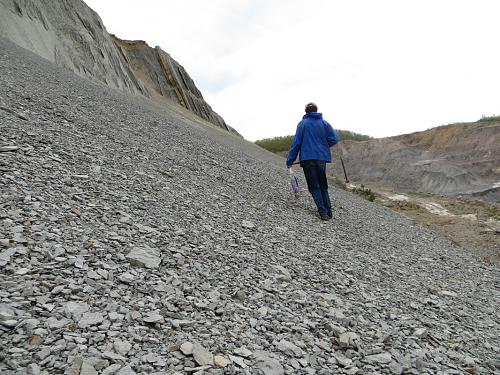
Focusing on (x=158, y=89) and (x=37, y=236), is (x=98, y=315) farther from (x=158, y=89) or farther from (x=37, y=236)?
(x=158, y=89)

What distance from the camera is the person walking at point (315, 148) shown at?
8.80 metres

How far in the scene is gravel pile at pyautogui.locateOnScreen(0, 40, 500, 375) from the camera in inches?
118

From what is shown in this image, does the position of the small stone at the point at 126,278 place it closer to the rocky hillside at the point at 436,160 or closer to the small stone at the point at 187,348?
the small stone at the point at 187,348

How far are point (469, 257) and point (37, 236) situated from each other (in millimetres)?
10181

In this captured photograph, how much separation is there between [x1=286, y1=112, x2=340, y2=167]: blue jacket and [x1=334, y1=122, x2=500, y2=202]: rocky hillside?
890 inches

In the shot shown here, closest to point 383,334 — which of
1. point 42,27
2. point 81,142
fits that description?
point 81,142

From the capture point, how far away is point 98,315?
10.3 ft

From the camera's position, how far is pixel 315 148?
28.8 feet


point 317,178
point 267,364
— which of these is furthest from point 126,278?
point 317,178

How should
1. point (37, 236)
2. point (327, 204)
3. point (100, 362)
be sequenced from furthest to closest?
point (327, 204)
point (37, 236)
point (100, 362)

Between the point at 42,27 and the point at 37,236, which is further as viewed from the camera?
the point at 42,27

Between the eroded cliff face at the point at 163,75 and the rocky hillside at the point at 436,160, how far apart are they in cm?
1718

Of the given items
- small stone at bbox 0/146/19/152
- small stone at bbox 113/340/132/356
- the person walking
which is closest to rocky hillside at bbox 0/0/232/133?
small stone at bbox 0/146/19/152

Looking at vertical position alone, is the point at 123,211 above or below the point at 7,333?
above
